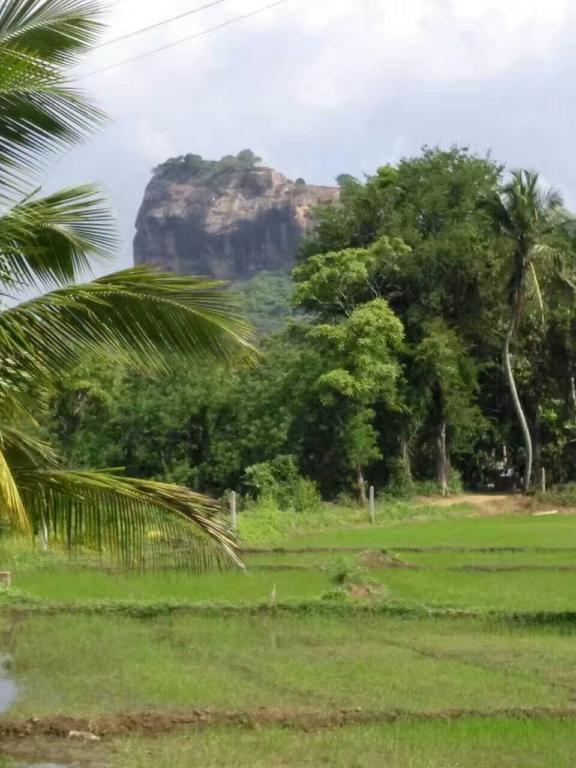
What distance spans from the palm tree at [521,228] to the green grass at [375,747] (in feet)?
84.4

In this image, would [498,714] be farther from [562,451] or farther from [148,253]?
[148,253]

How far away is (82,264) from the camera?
23.6 ft

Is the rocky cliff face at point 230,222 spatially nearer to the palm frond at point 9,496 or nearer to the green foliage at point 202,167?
the green foliage at point 202,167

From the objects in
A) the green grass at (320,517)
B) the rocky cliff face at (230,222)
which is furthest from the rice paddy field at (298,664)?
the rocky cliff face at (230,222)

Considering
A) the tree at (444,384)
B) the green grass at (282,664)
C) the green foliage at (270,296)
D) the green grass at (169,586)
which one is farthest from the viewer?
the green foliage at (270,296)

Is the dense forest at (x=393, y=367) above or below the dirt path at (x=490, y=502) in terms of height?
above

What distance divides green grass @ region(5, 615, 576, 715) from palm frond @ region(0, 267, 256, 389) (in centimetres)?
335

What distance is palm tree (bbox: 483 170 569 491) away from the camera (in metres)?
33.1

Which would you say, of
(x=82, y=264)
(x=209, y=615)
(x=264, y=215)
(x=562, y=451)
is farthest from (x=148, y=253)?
(x=82, y=264)

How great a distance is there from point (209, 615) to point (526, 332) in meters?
24.3

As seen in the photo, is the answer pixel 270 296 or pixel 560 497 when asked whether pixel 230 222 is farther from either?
pixel 560 497

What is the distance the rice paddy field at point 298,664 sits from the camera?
795 centimetres

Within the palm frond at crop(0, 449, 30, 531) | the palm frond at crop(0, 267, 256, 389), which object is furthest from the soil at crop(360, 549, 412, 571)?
the palm frond at crop(0, 449, 30, 531)

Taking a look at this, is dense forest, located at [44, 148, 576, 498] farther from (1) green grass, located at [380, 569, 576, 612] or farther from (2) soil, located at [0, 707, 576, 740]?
(2) soil, located at [0, 707, 576, 740]
